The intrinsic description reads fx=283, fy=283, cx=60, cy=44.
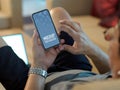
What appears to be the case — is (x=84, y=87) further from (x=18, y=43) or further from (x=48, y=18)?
(x=18, y=43)

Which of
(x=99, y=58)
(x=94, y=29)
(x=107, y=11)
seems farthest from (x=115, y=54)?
(x=107, y=11)

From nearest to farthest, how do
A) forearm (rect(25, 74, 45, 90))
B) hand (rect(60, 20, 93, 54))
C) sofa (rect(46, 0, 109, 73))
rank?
forearm (rect(25, 74, 45, 90)) → hand (rect(60, 20, 93, 54)) → sofa (rect(46, 0, 109, 73))

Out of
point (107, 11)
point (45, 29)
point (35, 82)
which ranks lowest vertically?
point (107, 11)

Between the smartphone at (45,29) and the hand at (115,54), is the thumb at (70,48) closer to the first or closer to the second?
the smartphone at (45,29)

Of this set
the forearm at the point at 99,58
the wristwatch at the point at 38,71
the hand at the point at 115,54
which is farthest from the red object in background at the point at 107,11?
the hand at the point at 115,54

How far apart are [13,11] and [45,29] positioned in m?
1.84

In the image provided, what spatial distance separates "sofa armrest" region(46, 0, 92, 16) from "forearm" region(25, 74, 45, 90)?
1801mm

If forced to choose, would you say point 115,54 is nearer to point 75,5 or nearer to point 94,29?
point 94,29

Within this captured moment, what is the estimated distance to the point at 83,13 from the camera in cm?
310

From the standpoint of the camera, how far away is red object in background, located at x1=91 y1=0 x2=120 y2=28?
2646 millimetres

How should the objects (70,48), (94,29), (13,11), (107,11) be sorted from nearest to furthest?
(70,48) < (94,29) < (107,11) < (13,11)

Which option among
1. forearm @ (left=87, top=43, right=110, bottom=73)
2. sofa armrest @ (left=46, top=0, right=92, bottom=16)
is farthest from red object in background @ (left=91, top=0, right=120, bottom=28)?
forearm @ (left=87, top=43, right=110, bottom=73)

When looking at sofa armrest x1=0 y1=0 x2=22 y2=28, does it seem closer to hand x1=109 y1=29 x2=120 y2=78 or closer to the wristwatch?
the wristwatch

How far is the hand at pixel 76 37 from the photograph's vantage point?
48.8 inches
